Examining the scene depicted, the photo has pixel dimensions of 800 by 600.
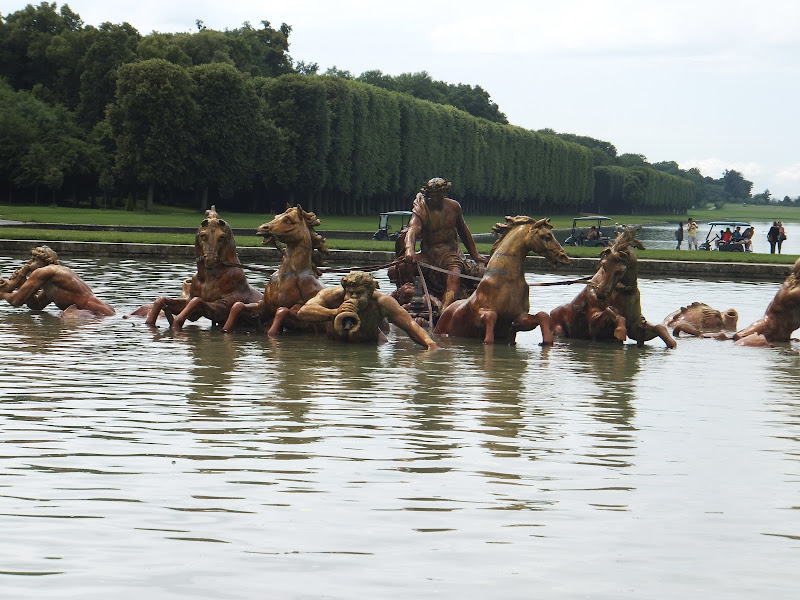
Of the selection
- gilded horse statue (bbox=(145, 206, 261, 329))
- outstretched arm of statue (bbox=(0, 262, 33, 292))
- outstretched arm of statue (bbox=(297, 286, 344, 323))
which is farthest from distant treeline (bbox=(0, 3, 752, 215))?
outstretched arm of statue (bbox=(297, 286, 344, 323))

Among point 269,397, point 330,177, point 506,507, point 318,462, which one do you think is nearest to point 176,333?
point 269,397

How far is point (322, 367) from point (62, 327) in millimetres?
3947


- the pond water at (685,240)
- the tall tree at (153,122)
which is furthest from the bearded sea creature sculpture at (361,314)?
the tall tree at (153,122)

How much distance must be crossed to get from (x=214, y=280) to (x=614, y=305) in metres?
3.96

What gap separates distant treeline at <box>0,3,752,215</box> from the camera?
58250mm

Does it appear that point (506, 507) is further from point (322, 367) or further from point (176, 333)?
point (176, 333)

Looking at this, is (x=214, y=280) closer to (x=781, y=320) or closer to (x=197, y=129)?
(x=781, y=320)

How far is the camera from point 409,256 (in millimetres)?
13359

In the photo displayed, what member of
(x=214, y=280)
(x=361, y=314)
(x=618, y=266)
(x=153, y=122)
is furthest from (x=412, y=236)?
(x=153, y=122)

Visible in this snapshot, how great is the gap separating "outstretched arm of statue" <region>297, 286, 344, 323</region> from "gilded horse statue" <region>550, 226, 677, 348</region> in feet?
8.25

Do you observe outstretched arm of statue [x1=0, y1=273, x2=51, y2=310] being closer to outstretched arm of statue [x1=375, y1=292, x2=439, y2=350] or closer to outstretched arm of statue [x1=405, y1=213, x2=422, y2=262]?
outstretched arm of statue [x1=405, y1=213, x2=422, y2=262]

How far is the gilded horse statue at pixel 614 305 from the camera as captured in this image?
12242 mm

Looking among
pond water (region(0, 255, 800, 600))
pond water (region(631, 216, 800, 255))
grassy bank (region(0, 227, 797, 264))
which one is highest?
pond water (region(631, 216, 800, 255))

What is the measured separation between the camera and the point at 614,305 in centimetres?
1270
